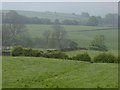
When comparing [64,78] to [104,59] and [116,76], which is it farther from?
[104,59]

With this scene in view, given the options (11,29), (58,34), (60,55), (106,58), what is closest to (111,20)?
(58,34)

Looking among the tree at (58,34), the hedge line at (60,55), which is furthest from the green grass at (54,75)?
the tree at (58,34)

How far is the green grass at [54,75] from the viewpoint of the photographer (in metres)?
10.2

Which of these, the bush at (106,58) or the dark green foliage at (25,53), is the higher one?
the dark green foliage at (25,53)

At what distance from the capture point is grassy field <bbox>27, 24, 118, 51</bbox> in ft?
130

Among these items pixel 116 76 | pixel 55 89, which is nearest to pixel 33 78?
pixel 55 89

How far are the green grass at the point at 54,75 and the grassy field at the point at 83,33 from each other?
76.7ft

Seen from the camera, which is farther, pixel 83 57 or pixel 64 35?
pixel 64 35

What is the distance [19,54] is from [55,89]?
35.2 ft

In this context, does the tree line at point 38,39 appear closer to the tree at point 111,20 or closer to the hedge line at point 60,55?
the tree at point 111,20

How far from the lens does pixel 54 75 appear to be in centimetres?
1201

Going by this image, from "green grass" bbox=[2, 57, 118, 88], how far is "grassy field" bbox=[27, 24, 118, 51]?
23.4 metres

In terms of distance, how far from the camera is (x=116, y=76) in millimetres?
11602

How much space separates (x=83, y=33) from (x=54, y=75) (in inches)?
1342
